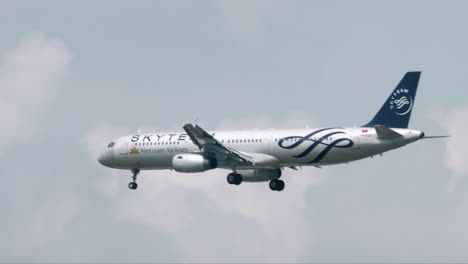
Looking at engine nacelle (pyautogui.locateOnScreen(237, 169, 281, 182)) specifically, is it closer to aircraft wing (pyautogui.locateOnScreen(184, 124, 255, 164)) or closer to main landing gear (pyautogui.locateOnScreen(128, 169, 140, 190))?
aircraft wing (pyautogui.locateOnScreen(184, 124, 255, 164))

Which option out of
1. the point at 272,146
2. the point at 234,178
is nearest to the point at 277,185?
the point at 234,178

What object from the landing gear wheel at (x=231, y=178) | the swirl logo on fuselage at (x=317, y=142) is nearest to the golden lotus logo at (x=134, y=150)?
the landing gear wheel at (x=231, y=178)

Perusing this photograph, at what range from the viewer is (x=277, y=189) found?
9106cm

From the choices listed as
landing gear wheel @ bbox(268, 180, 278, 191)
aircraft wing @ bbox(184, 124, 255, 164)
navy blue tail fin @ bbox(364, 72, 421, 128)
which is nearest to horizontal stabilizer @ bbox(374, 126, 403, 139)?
navy blue tail fin @ bbox(364, 72, 421, 128)

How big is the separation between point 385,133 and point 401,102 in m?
3.63

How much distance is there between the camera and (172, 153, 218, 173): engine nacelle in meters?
85.2

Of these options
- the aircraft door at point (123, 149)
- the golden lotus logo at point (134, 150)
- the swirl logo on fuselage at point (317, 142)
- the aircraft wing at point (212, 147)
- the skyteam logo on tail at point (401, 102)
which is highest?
the aircraft door at point (123, 149)

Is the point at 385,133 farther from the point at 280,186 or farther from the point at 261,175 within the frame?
the point at 261,175

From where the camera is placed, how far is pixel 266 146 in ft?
279

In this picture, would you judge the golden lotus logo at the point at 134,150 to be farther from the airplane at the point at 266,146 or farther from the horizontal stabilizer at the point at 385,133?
the horizontal stabilizer at the point at 385,133

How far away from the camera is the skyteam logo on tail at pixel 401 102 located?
269ft

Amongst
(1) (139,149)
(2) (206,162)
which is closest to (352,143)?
(2) (206,162)

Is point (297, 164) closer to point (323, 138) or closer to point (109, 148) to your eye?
point (323, 138)

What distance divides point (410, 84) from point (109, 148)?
23986mm
